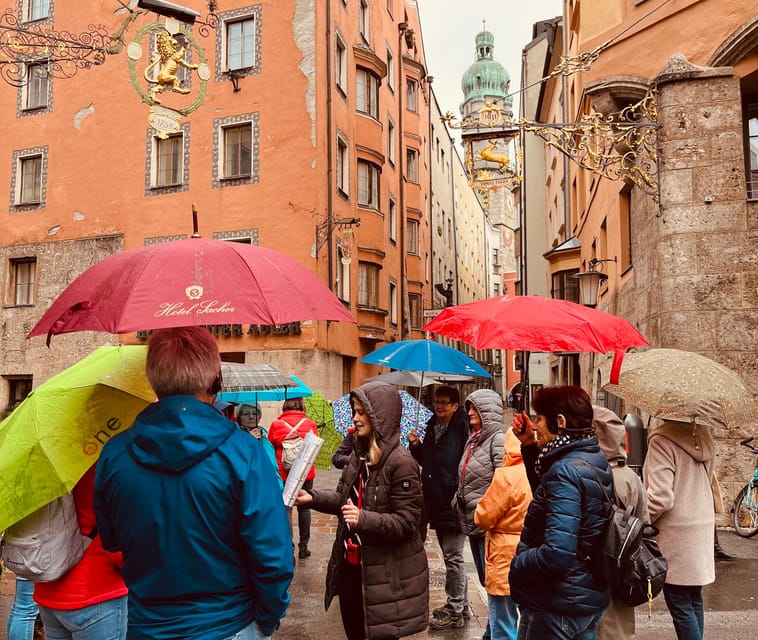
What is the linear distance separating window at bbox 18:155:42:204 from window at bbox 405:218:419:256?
15772 millimetres

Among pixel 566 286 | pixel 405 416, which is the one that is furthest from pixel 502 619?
pixel 566 286

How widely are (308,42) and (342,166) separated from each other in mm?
3982

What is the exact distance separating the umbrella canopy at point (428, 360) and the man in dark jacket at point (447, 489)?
1.07 meters

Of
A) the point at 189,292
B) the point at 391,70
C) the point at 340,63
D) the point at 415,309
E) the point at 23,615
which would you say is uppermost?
the point at 391,70

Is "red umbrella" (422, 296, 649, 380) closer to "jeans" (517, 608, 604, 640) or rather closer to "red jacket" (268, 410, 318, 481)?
"jeans" (517, 608, 604, 640)

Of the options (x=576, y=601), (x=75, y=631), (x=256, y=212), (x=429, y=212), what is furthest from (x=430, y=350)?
(x=429, y=212)

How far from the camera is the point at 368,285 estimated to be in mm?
25562

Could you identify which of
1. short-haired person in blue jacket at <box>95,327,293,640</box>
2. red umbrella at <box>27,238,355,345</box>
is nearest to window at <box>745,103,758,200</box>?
red umbrella at <box>27,238,355,345</box>

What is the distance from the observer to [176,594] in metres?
2.49

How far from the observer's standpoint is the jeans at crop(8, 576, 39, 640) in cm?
393

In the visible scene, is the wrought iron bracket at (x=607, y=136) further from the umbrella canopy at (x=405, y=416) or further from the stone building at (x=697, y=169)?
the umbrella canopy at (x=405, y=416)

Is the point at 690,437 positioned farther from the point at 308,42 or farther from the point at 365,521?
the point at 308,42

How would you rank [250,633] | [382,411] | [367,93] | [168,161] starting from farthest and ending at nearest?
1. [367,93]
2. [168,161]
3. [382,411]
4. [250,633]

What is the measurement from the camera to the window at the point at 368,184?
999 inches
